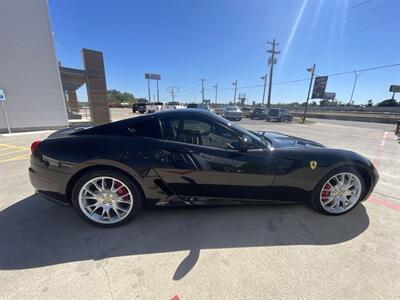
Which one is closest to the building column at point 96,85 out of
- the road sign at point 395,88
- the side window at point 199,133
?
the side window at point 199,133

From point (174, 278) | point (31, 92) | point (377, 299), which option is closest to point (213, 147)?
point (174, 278)

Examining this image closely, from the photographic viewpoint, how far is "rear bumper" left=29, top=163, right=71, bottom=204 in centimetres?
222

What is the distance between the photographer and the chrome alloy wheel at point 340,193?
254 cm

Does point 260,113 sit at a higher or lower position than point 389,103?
lower

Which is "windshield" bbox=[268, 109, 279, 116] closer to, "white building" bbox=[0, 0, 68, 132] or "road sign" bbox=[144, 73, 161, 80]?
"white building" bbox=[0, 0, 68, 132]

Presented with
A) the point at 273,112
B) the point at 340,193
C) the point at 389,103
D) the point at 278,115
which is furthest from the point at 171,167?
the point at 389,103

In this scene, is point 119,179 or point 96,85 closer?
point 119,179

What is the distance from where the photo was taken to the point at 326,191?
254 centimetres

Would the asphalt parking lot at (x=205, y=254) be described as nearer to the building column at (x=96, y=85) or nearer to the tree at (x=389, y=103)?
the building column at (x=96, y=85)

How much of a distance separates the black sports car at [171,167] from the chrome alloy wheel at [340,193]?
75 mm

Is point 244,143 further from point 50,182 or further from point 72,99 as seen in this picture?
point 72,99

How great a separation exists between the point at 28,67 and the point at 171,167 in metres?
11.8

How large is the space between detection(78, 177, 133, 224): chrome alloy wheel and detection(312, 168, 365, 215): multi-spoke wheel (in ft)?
7.94

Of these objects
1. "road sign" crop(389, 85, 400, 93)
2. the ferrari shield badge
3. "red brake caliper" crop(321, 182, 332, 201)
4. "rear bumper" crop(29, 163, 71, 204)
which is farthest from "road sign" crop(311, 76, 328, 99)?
"road sign" crop(389, 85, 400, 93)
